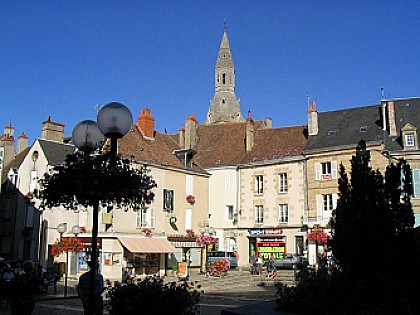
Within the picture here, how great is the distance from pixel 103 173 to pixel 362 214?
4836 mm

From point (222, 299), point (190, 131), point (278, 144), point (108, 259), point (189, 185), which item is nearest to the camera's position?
point (222, 299)

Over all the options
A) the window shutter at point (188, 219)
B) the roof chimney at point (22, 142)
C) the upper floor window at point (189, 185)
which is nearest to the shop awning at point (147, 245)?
the window shutter at point (188, 219)

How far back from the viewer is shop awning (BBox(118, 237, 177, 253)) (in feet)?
86.0

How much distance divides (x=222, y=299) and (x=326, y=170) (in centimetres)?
1604

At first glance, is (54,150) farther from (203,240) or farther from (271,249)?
(271,249)

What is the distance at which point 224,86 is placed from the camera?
9188 cm

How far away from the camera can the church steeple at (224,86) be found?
90812 millimetres

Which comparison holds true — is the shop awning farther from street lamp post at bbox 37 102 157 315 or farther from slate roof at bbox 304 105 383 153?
street lamp post at bbox 37 102 157 315

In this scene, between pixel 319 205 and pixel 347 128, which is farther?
pixel 347 128

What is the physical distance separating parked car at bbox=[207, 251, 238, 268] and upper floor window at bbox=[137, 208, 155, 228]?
14.5ft

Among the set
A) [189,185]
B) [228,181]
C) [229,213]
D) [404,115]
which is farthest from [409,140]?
[189,185]

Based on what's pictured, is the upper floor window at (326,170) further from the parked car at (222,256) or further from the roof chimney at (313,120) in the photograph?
the parked car at (222,256)

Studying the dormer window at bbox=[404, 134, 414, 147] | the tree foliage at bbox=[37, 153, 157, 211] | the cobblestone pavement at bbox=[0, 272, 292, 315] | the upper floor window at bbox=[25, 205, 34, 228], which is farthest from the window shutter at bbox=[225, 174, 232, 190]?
the tree foliage at bbox=[37, 153, 157, 211]

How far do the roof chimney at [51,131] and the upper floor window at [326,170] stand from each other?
1626cm
